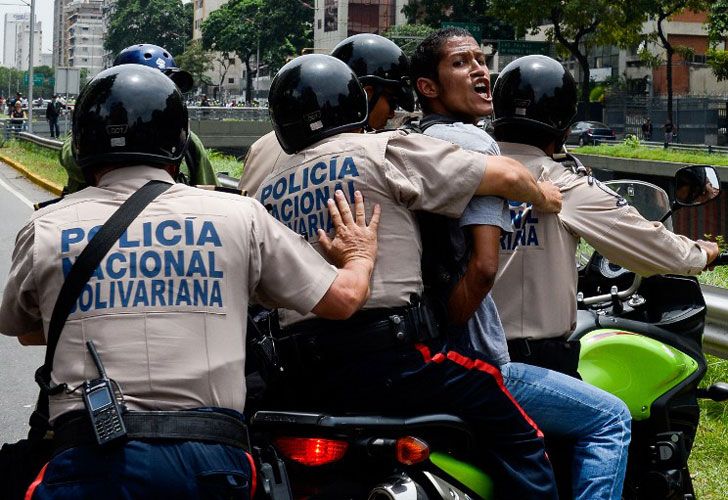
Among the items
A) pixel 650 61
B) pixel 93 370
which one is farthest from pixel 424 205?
pixel 650 61

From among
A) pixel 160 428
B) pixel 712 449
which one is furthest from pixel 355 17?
pixel 160 428

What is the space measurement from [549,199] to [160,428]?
136 cm

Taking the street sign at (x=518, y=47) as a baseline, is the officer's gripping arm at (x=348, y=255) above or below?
below

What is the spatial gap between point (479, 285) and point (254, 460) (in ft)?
2.50

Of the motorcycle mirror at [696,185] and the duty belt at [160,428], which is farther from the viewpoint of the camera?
the motorcycle mirror at [696,185]

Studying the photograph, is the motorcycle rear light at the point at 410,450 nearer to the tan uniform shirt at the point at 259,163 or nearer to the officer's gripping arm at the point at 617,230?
the officer's gripping arm at the point at 617,230

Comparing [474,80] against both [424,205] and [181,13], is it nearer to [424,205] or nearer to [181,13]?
[424,205]

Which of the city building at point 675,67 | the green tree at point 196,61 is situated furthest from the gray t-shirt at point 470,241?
the green tree at point 196,61

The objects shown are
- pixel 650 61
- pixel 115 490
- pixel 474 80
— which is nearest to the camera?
pixel 115 490

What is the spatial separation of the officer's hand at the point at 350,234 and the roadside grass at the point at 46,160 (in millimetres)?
13719

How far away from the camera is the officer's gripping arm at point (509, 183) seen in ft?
9.76

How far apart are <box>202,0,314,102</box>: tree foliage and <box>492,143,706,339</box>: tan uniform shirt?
322 feet

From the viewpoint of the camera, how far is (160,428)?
239 cm

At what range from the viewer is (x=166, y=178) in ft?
8.91
